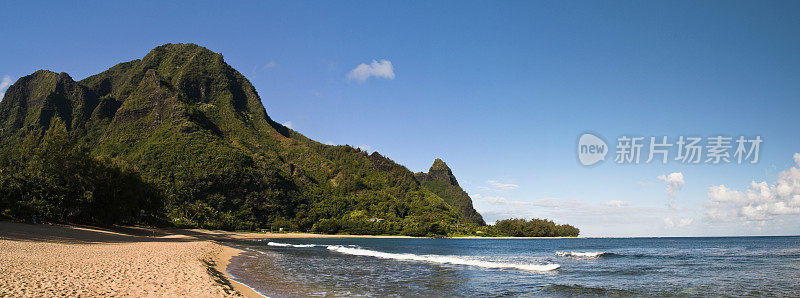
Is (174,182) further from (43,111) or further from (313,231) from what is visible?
(43,111)

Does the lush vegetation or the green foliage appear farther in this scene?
the lush vegetation

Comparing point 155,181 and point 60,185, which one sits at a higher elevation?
point 155,181

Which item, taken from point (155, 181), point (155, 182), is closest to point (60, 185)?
point (155, 182)

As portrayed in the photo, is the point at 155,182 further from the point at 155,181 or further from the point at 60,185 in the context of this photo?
the point at 60,185

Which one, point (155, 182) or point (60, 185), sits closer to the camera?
point (60, 185)

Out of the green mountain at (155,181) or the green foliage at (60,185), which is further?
the green mountain at (155,181)

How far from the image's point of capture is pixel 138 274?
17.9 meters

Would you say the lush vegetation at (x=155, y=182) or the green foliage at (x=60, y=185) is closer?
the green foliage at (x=60, y=185)

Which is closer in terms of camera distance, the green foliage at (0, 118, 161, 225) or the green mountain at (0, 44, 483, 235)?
the green foliage at (0, 118, 161, 225)

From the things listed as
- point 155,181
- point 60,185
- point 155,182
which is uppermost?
point 155,181

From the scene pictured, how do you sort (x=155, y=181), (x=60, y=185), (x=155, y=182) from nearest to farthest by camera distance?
1. (x=60, y=185)
2. (x=155, y=182)
3. (x=155, y=181)

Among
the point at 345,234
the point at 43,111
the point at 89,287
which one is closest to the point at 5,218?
the point at 89,287

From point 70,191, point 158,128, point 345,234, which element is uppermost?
point 158,128

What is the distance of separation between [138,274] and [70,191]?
170ft
